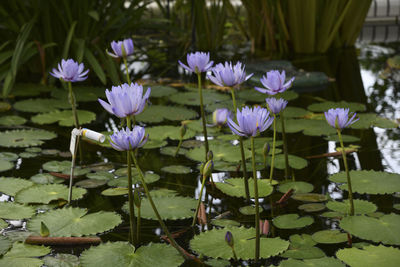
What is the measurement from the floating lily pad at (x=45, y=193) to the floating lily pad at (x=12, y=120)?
82cm

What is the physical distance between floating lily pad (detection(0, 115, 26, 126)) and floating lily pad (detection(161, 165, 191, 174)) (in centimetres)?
88

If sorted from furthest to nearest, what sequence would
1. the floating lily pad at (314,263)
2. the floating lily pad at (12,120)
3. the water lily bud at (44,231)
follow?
the floating lily pad at (12,120)
the water lily bud at (44,231)
the floating lily pad at (314,263)

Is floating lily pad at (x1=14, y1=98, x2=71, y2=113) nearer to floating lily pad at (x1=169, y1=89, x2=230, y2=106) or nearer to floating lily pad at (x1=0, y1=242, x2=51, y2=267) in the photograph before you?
floating lily pad at (x1=169, y1=89, x2=230, y2=106)

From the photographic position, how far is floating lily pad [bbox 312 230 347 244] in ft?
4.55

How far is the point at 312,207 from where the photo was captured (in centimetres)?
160

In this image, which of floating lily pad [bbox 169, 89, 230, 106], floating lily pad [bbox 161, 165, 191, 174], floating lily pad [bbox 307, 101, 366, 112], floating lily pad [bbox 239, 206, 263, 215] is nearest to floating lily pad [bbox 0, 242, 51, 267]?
floating lily pad [bbox 239, 206, 263, 215]

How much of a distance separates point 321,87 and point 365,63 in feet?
2.85

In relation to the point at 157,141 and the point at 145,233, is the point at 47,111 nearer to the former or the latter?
the point at 157,141

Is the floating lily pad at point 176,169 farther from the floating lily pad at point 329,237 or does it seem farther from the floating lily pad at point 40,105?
the floating lily pad at point 40,105

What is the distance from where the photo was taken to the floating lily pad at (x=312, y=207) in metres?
1.59

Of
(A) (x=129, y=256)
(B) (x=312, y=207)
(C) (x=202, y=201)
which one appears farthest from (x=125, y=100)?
(B) (x=312, y=207)

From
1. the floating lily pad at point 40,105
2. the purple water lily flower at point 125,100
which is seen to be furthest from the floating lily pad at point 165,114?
the purple water lily flower at point 125,100

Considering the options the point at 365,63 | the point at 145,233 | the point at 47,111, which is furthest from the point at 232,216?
the point at 365,63

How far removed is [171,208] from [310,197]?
16.9 inches
